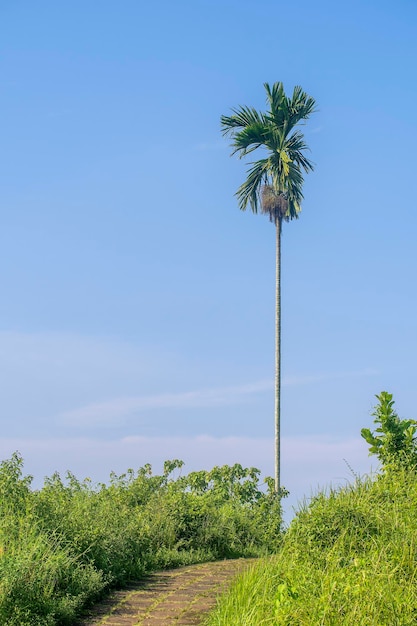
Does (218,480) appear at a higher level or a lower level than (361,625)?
higher

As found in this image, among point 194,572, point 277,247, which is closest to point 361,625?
point 194,572

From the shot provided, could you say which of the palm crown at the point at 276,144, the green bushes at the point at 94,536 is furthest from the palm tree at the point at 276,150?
the green bushes at the point at 94,536

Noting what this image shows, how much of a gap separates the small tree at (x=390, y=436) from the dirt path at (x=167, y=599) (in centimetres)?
336

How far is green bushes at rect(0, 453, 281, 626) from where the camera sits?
835cm

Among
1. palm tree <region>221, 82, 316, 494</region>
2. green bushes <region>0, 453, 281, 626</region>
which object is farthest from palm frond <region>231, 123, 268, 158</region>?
green bushes <region>0, 453, 281, 626</region>

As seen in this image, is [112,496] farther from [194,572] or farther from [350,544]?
[350,544]

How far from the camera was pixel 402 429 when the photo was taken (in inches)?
506

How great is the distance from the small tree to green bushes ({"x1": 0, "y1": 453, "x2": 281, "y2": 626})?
292cm

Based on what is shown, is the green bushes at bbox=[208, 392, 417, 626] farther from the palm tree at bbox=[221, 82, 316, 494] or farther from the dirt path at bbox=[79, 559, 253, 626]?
the palm tree at bbox=[221, 82, 316, 494]

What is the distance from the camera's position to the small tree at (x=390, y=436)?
41.5 feet

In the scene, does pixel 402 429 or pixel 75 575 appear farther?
pixel 402 429

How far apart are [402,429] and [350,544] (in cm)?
445

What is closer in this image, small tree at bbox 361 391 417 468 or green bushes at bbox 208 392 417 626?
green bushes at bbox 208 392 417 626

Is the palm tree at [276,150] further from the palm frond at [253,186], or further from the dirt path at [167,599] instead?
the dirt path at [167,599]
